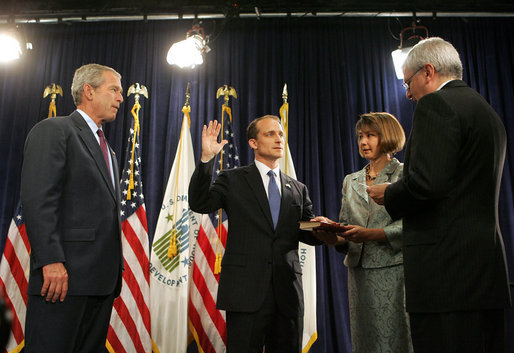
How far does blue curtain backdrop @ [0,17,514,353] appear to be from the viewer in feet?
15.2

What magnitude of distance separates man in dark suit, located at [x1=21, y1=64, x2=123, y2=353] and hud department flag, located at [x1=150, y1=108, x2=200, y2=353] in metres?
1.67

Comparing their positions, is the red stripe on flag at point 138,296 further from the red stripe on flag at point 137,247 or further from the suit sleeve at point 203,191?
the suit sleeve at point 203,191

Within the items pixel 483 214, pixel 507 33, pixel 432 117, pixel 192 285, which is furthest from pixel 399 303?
pixel 507 33

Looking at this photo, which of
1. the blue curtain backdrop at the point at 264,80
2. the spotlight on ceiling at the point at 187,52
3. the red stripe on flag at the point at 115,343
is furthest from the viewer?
the blue curtain backdrop at the point at 264,80

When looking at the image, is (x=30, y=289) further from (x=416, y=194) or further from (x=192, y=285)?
(x=192, y=285)

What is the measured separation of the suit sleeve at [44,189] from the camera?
181 centimetres

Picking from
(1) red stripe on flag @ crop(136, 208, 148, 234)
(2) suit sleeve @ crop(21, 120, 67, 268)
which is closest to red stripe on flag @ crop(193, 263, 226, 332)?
(1) red stripe on flag @ crop(136, 208, 148, 234)

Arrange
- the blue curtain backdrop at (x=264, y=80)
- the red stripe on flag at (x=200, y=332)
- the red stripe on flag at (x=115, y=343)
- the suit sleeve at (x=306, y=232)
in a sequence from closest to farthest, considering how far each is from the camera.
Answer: the suit sleeve at (x=306, y=232) → the red stripe on flag at (x=115, y=343) → the red stripe on flag at (x=200, y=332) → the blue curtain backdrop at (x=264, y=80)

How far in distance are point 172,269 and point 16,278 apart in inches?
51.9

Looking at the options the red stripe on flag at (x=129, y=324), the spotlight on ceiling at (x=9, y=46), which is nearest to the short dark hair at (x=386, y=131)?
the red stripe on flag at (x=129, y=324)

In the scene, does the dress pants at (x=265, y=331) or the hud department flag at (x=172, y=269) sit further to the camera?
the hud department flag at (x=172, y=269)

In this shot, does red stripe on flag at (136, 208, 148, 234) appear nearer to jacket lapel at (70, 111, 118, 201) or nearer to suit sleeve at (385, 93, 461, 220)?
jacket lapel at (70, 111, 118, 201)

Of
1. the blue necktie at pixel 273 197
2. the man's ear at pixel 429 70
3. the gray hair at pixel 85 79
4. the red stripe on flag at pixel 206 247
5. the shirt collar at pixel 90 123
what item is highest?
the gray hair at pixel 85 79

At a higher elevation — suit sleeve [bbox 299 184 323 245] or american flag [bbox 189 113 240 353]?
suit sleeve [bbox 299 184 323 245]
